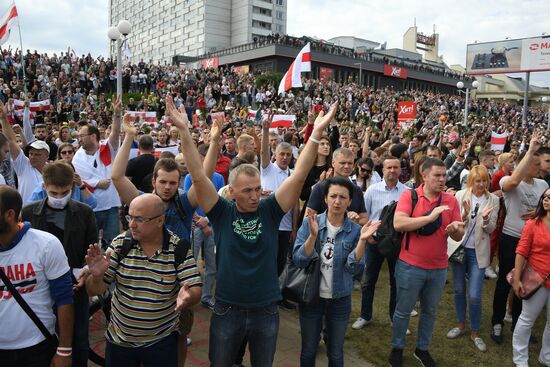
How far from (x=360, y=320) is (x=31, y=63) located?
2076 centimetres

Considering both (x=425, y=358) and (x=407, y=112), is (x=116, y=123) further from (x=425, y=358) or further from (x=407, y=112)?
(x=407, y=112)

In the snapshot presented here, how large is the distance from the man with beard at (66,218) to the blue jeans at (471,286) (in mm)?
3784

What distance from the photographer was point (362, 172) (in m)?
6.16

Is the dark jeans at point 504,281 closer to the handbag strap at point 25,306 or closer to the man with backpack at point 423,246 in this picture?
the man with backpack at point 423,246

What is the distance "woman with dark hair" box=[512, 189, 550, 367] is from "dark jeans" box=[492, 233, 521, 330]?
0.69 metres

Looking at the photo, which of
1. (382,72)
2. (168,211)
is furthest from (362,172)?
(382,72)

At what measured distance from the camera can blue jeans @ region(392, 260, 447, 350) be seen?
4.11 meters

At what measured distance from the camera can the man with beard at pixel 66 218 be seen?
3.24m

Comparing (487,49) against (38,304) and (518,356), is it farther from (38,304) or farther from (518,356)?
(38,304)

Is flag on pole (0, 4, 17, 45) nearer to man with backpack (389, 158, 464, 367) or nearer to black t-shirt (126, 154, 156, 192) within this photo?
black t-shirt (126, 154, 156, 192)

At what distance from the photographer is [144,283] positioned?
8.93ft

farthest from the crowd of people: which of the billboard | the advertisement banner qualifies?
the advertisement banner

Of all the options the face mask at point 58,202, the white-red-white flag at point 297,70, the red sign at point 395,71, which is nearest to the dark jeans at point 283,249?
the face mask at point 58,202

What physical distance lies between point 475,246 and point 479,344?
1.07m
